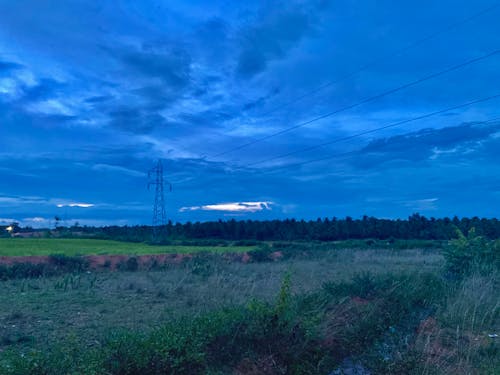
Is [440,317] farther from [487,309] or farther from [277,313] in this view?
[277,313]

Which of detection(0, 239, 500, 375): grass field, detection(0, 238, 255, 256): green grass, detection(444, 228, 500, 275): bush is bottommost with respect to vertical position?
detection(0, 239, 500, 375): grass field

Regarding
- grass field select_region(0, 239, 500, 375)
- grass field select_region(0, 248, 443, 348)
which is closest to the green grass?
grass field select_region(0, 248, 443, 348)

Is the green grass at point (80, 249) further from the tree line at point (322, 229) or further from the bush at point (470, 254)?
the tree line at point (322, 229)

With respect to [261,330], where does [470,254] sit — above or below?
above

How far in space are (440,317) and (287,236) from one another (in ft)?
254

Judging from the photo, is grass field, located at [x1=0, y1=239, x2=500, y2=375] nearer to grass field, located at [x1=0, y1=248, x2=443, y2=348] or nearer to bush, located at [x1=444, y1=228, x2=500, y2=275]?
grass field, located at [x1=0, y1=248, x2=443, y2=348]

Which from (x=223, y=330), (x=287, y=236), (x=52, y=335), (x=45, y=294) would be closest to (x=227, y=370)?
(x=223, y=330)

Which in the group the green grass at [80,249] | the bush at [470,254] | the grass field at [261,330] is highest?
the green grass at [80,249]

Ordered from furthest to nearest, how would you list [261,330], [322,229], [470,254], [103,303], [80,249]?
[322,229]
[80,249]
[470,254]
[103,303]
[261,330]

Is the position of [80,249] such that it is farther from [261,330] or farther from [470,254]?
[261,330]

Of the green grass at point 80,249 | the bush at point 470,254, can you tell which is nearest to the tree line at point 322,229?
the green grass at point 80,249

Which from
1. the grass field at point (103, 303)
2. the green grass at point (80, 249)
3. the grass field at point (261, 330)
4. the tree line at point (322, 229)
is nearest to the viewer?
the grass field at point (261, 330)

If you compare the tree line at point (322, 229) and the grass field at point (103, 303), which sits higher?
the tree line at point (322, 229)

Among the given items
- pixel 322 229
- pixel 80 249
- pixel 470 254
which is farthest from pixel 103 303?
pixel 322 229
